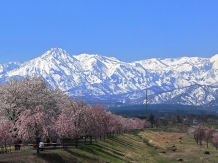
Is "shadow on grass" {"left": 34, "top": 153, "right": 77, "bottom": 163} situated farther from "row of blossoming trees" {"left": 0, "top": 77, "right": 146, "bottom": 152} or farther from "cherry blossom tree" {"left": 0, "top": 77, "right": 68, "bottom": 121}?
"cherry blossom tree" {"left": 0, "top": 77, "right": 68, "bottom": 121}

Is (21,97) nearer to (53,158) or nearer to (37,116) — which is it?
(37,116)

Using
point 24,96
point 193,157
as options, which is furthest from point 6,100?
point 193,157

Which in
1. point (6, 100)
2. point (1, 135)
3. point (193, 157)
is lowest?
point (193, 157)

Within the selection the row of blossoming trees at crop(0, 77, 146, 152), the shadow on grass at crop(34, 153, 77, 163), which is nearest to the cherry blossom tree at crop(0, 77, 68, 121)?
the row of blossoming trees at crop(0, 77, 146, 152)

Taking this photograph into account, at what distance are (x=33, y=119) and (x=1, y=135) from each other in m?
6.70

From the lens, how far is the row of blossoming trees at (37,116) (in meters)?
54.2

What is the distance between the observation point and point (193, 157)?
291ft

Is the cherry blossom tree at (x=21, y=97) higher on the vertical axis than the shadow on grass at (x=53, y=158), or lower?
higher

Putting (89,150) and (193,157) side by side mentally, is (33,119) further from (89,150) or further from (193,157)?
(193,157)

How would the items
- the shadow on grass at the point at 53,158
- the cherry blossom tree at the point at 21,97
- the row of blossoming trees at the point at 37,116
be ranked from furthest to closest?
the cherry blossom tree at the point at 21,97 < the row of blossoming trees at the point at 37,116 < the shadow on grass at the point at 53,158

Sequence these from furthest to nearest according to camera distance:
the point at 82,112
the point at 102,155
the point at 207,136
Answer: the point at 207,136 < the point at 82,112 < the point at 102,155

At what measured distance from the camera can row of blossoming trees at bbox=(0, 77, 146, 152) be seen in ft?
178

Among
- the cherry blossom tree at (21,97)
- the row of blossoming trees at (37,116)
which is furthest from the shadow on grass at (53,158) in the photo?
the cherry blossom tree at (21,97)

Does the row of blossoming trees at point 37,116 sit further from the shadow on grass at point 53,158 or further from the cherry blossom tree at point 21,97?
the shadow on grass at point 53,158
